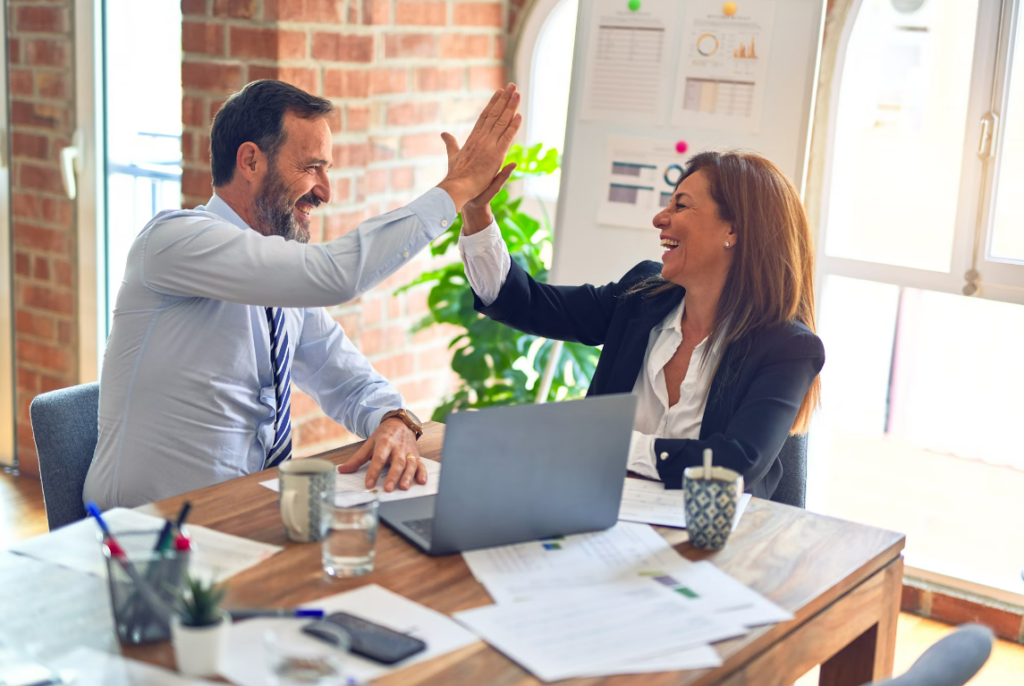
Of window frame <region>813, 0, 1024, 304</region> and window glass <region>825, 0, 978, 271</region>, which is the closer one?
window frame <region>813, 0, 1024, 304</region>

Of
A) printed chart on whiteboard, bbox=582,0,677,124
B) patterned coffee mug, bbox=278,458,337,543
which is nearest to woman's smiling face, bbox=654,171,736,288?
printed chart on whiteboard, bbox=582,0,677,124

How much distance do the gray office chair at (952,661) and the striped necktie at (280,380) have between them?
1.26m

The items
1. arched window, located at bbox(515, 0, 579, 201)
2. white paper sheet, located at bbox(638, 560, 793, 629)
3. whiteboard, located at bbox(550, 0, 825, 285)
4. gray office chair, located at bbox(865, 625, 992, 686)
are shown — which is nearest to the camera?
gray office chair, located at bbox(865, 625, 992, 686)

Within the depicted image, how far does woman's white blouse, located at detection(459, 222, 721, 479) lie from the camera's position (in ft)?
6.51

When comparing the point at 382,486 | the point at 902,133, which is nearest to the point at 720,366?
the point at 382,486

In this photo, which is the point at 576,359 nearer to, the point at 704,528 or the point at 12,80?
the point at 704,528

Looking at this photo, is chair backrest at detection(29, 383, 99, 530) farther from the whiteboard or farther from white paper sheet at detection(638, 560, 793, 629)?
the whiteboard

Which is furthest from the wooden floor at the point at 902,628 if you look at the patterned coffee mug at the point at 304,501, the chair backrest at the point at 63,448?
the patterned coffee mug at the point at 304,501

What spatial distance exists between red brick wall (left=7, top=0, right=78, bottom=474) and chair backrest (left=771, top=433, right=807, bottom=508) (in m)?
2.52

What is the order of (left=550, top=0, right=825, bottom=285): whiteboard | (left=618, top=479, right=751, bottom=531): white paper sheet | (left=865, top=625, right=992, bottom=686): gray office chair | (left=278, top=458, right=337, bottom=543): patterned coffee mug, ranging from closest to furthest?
1. (left=865, top=625, right=992, bottom=686): gray office chair
2. (left=278, top=458, right=337, bottom=543): patterned coffee mug
3. (left=618, top=479, right=751, bottom=531): white paper sheet
4. (left=550, top=0, right=825, bottom=285): whiteboard

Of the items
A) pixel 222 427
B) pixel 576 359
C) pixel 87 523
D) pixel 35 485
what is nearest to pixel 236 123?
pixel 222 427

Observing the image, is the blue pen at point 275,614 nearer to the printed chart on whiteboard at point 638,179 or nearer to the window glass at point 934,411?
the printed chart on whiteboard at point 638,179

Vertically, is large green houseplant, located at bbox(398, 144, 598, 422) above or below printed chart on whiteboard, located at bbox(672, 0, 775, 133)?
below

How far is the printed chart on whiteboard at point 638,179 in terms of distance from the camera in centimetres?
274
